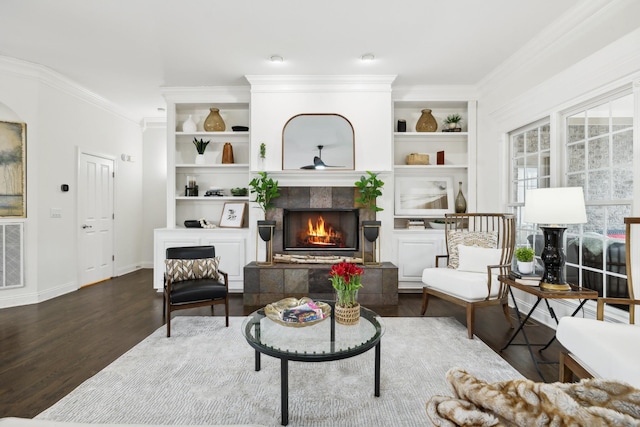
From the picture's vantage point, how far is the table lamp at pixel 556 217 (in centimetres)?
240

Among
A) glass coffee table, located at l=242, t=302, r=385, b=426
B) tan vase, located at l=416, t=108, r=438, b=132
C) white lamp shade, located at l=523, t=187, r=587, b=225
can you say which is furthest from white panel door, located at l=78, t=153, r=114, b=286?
white lamp shade, located at l=523, t=187, r=587, b=225

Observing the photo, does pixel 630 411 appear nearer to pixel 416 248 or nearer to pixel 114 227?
pixel 416 248

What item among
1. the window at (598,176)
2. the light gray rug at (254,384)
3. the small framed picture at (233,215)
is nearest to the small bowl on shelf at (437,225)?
the window at (598,176)

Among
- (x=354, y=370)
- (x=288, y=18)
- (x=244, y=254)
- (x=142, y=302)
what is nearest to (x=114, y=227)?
(x=142, y=302)

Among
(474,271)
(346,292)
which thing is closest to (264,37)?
(346,292)

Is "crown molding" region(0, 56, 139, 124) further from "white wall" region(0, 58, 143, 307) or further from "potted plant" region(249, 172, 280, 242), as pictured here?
"potted plant" region(249, 172, 280, 242)

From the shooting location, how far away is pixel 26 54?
3.79 meters

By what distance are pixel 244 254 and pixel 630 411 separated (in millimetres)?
4164

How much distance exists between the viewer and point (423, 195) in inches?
195

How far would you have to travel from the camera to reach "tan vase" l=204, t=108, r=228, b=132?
4.85 metres

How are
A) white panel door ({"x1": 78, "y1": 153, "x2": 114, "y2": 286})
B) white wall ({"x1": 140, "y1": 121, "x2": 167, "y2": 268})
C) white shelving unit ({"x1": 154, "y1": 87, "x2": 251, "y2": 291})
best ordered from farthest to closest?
white wall ({"x1": 140, "y1": 121, "x2": 167, "y2": 268}) → white panel door ({"x1": 78, "y1": 153, "x2": 114, "y2": 286}) → white shelving unit ({"x1": 154, "y1": 87, "x2": 251, "y2": 291})

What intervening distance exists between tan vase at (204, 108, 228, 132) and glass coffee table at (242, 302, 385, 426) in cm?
336

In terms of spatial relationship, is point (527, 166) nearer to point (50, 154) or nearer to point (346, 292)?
point (346, 292)

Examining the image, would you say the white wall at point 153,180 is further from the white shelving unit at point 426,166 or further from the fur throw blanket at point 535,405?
the fur throw blanket at point 535,405
